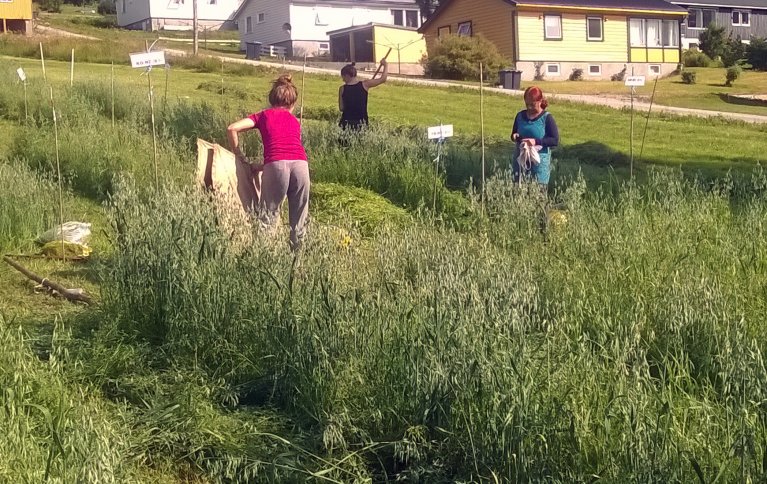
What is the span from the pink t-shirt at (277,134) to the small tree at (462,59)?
27.6 metres

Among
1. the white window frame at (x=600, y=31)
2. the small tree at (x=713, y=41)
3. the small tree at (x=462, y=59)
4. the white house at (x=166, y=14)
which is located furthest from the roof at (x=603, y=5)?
the white house at (x=166, y=14)

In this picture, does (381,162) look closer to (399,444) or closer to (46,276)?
(46,276)

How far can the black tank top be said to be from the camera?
10.5 meters

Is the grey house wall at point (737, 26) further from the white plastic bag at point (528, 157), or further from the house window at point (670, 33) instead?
the white plastic bag at point (528, 157)

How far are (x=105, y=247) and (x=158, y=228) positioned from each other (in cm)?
264

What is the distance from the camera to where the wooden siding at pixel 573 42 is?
39562 mm

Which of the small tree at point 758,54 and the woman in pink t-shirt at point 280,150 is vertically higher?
the small tree at point 758,54

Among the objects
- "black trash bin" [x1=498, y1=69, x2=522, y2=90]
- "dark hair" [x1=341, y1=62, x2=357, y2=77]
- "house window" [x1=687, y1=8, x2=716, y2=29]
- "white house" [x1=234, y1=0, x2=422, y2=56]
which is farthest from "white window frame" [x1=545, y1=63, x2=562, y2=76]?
"dark hair" [x1=341, y1=62, x2=357, y2=77]

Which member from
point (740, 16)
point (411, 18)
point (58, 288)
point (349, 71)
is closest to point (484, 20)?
point (411, 18)

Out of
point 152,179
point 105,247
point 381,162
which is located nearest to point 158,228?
point 105,247

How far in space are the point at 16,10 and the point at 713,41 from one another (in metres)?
34.5

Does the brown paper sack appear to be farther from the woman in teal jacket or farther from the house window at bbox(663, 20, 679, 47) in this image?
the house window at bbox(663, 20, 679, 47)

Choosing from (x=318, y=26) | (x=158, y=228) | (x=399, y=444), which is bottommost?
(x=399, y=444)

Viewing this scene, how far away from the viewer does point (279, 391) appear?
437cm
